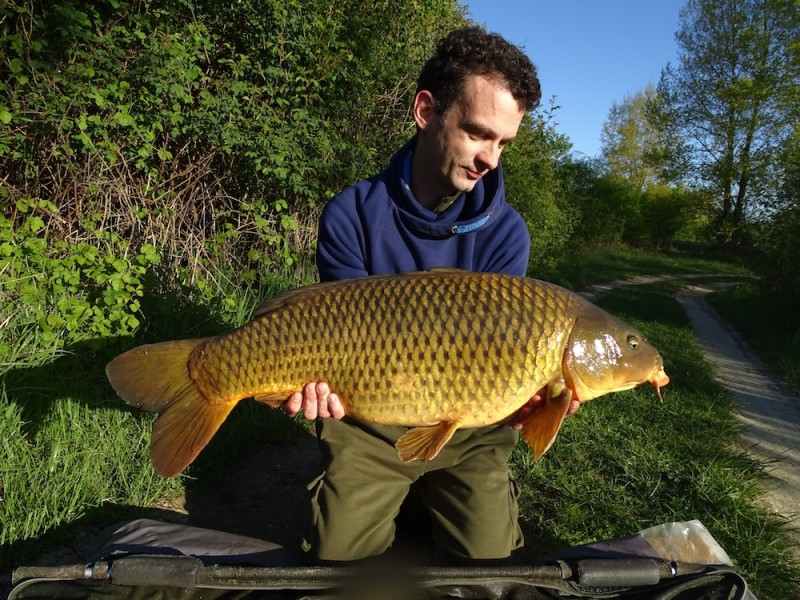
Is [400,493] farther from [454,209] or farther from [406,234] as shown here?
[454,209]

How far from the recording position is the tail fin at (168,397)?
A: 4.53 feet

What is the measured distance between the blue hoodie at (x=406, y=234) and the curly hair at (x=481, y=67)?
26 centimetres

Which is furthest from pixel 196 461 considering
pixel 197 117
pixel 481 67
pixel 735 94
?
pixel 735 94

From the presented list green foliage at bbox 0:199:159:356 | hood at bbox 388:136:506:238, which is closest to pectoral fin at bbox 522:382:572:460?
hood at bbox 388:136:506:238

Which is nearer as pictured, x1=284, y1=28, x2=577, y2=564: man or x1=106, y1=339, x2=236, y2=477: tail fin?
x1=106, y1=339, x2=236, y2=477: tail fin

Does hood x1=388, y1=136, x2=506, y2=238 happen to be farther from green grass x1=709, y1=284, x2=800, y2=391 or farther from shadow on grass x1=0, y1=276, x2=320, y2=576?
green grass x1=709, y1=284, x2=800, y2=391

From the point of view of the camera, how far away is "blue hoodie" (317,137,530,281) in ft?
5.93

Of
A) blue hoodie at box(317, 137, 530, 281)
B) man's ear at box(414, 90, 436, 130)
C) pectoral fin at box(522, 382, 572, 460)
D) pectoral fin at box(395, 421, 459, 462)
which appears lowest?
pectoral fin at box(395, 421, 459, 462)

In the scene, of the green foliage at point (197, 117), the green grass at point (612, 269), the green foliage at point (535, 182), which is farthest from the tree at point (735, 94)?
the green foliage at point (197, 117)

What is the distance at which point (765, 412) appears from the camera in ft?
10.2

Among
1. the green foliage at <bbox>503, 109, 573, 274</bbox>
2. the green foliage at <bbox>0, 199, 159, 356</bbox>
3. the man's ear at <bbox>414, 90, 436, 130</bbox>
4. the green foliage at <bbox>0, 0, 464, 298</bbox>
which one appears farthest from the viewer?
the green foliage at <bbox>503, 109, 573, 274</bbox>

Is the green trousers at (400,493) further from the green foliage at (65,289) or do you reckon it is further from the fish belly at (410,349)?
the green foliage at (65,289)

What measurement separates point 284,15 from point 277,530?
313 centimetres

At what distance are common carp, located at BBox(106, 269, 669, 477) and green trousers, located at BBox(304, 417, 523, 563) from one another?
0.25 m
